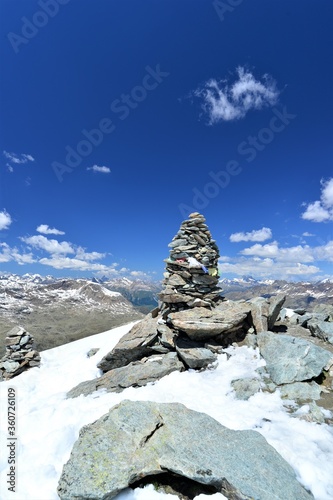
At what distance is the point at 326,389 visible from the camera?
1248 centimetres

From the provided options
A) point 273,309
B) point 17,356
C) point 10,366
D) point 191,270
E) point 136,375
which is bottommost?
point 10,366

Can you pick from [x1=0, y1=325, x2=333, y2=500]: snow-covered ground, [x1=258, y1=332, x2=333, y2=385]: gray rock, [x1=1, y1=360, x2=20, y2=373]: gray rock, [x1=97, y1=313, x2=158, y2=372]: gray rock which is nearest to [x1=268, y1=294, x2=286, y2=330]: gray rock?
[x1=258, y1=332, x2=333, y2=385]: gray rock

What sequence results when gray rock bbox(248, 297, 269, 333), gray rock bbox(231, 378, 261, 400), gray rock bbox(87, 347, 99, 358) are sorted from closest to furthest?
gray rock bbox(231, 378, 261, 400) < gray rock bbox(248, 297, 269, 333) < gray rock bbox(87, 347, 99, 358)

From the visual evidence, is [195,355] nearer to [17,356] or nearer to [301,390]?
[301,390]

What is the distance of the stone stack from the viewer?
2245cm

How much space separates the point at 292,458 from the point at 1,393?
21.2 m

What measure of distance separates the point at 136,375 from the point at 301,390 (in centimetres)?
946

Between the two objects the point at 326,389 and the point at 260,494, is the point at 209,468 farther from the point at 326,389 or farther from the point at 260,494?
the point at 326,389

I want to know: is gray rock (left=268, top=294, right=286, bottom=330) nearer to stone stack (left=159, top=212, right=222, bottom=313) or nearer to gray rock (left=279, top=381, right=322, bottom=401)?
stone stack (left=159, top=212, right=222, bottom=313)

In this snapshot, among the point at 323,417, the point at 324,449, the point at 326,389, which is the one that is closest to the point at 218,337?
the point at 326,389

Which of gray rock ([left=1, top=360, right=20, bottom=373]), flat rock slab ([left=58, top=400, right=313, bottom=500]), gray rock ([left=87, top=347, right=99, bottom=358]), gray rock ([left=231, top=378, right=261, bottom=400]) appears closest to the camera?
flat rock slab ([left=58, top=400, right=313, bottom=500])

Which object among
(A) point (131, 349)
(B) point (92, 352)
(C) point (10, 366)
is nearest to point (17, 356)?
(C) point (10, 366)

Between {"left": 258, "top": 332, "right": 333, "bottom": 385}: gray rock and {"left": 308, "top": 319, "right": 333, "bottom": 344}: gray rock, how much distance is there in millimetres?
3486

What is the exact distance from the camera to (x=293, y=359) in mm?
14281
